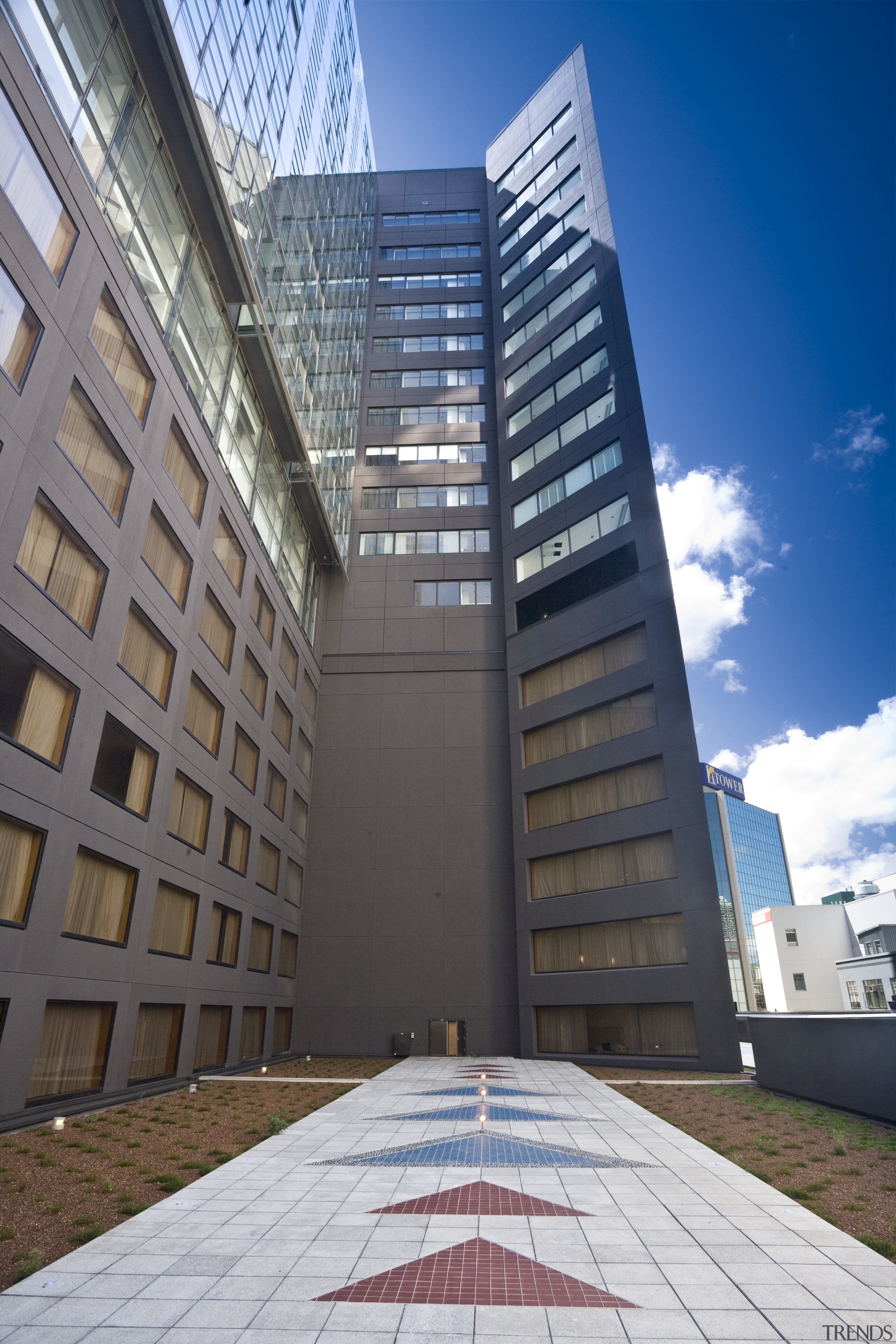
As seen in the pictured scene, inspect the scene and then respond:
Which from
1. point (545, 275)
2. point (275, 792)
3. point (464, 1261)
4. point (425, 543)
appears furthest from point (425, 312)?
point (464, 1261)

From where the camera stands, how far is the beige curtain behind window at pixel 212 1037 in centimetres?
2388

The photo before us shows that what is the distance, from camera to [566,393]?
136 feet

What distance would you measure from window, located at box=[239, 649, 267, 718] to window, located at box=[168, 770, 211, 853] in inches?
196

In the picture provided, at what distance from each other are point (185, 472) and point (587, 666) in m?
20.2

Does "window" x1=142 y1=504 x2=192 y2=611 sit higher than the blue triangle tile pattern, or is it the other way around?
"window" x1=142 y1=504 x2=192 y2=611

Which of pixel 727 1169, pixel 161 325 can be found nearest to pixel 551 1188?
pixel 727 1169

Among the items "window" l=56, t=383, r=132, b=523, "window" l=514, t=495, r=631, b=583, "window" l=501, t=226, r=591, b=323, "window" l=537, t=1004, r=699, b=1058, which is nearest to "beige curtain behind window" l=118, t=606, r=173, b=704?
"window" l=56, t=383, r=132, b=523

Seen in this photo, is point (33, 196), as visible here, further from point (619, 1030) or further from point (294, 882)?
point (619, 1030)

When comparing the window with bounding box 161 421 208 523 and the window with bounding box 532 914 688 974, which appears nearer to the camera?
the window with bounding box 161 421 208 523

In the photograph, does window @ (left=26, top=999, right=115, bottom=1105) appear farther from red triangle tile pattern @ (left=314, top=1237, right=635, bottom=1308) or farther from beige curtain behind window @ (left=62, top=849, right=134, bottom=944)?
red triangle tile pattern @ (left=314, top=1237, right=635, bottom=1308)

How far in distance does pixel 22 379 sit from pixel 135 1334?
1506cm

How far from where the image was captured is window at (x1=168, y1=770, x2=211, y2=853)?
73.9 feet

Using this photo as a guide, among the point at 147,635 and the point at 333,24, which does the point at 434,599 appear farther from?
the point at 333,24

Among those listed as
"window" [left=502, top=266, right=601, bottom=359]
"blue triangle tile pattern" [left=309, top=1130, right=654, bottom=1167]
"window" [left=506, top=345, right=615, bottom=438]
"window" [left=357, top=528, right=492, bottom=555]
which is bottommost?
"blue triangle tile pattern" [left=309, top=1130, right=654, bottom=1167]
